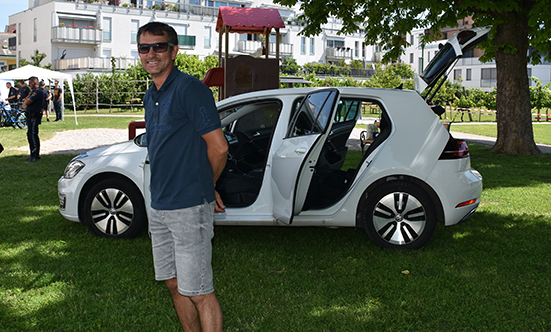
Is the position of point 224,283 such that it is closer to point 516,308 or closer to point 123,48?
point 516,308

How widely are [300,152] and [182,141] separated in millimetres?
2130

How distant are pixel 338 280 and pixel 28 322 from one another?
7.76 ft

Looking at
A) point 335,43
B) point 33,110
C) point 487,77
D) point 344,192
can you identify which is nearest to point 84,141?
point 33,110

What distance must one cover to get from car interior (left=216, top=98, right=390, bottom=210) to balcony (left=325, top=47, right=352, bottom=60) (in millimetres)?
57922

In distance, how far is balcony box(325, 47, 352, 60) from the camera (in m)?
63.5

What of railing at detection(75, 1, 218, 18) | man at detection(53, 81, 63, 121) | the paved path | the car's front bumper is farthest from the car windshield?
railing at detection(75, 1, 218, 18)

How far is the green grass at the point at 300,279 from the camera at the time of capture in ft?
12.3

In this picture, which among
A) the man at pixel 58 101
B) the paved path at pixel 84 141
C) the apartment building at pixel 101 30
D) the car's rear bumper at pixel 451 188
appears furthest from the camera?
the apartment building at pixel 101 30

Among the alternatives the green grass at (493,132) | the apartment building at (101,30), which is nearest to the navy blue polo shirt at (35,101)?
the green grass at (493,132)

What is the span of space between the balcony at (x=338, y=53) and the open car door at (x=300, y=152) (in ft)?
197

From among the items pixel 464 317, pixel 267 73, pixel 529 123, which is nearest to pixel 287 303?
pixel 464 317

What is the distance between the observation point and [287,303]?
13.3ft

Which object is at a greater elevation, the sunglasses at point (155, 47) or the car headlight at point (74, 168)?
the sunglasses at point (155, 47)

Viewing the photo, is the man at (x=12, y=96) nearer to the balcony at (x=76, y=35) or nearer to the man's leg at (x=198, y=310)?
the man's leg at (x=198, y=310)
